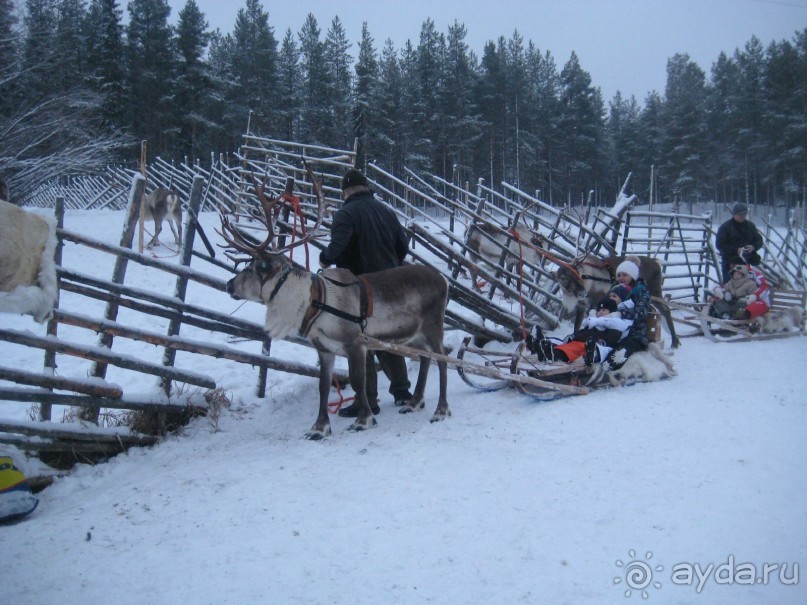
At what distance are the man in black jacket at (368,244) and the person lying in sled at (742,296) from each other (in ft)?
16.3

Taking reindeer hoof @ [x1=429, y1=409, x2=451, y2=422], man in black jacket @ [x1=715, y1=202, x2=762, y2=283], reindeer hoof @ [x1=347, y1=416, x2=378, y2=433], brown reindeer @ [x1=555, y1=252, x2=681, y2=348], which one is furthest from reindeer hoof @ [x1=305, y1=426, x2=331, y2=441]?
man in black jacket @ [x1=715, y1=202, x2=762, y2=283]

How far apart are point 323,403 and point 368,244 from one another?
4.69 feet

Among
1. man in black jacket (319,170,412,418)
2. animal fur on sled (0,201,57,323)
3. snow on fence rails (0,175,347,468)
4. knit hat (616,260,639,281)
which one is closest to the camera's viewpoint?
animal fur on sled (0,201,57,323)

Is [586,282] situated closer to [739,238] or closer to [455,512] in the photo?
[739,238]

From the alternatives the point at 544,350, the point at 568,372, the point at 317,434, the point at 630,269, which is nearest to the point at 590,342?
the point at 568,372

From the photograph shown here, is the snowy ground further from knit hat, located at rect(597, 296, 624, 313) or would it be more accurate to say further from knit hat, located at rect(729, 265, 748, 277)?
knit hat, located at rect(729, 265, 748, 277)

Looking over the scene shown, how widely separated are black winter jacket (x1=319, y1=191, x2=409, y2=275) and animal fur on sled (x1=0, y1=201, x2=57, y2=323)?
2516 millimetres

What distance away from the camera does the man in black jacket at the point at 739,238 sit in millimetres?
7887

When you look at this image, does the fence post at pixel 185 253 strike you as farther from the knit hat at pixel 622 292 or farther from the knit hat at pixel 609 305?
the knit hat at pixel 622 292

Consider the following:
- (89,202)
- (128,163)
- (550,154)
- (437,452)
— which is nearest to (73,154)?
(437,452)

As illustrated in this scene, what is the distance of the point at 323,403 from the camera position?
4.20m

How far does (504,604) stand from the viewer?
2164 mm

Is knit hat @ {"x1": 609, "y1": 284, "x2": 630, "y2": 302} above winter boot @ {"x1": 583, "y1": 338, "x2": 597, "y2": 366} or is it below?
above

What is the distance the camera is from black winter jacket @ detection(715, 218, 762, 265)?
26.0 ft
